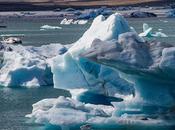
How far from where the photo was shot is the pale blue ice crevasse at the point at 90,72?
48.5 ft

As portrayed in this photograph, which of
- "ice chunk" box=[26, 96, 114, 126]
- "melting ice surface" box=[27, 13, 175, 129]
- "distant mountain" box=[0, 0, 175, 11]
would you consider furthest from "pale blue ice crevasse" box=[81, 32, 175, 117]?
"distant mountain" box=[0, 0, 175, 11]

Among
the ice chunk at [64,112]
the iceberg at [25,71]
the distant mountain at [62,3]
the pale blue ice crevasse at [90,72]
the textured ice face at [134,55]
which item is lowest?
the distant mountain at [62,3]

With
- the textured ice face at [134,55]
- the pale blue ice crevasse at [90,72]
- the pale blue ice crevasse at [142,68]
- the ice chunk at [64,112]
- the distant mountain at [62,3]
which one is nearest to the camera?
the textured ice face at [134,55]

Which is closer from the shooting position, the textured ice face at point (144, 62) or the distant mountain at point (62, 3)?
the textured ice face at point (144, 62)

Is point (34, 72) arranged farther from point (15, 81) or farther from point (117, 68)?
point (117, 68)

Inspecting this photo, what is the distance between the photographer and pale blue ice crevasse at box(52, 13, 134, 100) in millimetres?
14797

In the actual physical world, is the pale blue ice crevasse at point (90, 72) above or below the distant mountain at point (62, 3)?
above

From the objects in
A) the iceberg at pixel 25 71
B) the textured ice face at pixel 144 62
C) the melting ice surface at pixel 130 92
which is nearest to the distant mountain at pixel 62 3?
the iceberg at pixel 25 71

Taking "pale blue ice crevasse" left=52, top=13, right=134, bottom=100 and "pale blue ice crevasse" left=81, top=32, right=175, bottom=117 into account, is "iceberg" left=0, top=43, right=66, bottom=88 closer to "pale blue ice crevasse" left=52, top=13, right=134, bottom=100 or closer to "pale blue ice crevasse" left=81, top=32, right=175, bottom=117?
"pale blue ice crevasse" left=52, top=13, right=134, bottom=100

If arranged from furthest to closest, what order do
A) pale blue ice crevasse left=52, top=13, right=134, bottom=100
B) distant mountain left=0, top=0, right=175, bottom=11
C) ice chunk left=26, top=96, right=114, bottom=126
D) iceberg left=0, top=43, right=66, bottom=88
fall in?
1. distant mountain left=0, top=0, right=175, bottom=11
2. iceberg left=0, top=43, right=66, bottom=88
3. pale blue ice crevasse left=52, top=13, right=134, bottom=100
4. ice chunk left=26, top=96, right=114, bottom=126

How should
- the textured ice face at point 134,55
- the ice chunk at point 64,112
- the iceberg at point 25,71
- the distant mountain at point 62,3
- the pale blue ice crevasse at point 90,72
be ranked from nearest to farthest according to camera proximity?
the textured ice face at point 134,55 → the ice chunk at point 64,112 → the pale blue ice crevasse at point 90,72 → the iceberg at point 25,71 → the distant mountain at point 62,3

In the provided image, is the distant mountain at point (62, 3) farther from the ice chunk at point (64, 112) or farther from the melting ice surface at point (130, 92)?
the melting ice surface at point (130, 92)

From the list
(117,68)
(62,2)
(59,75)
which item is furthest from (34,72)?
(62,2)

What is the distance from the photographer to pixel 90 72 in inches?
593
